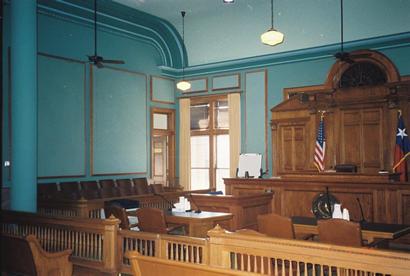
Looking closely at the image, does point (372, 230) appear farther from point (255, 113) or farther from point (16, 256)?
point (255, 113)

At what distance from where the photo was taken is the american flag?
9762mm

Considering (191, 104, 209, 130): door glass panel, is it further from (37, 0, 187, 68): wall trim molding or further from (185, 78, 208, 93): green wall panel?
(37, 0, 187, 68): wall trim molding

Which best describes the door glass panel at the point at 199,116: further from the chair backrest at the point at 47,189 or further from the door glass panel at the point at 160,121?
the chair backrest at the point at 47,189

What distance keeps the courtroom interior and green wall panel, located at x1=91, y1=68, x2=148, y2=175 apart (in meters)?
0.04

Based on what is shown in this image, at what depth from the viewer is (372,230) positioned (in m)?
5.02

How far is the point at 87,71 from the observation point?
10531 mm

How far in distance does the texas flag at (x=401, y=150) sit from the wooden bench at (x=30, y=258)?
6794 mm

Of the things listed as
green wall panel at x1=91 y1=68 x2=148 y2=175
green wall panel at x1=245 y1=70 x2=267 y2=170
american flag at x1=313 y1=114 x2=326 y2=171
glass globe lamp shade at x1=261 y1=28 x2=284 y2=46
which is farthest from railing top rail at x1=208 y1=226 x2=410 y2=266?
green wall panel at x1=245 y1=70 x2=267 y2=170

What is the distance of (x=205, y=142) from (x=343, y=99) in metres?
4.16

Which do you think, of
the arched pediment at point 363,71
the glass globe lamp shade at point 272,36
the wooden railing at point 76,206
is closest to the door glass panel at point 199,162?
the arched pediment at point 363,71

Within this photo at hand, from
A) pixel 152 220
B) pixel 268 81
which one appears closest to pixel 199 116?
pixel 268 81

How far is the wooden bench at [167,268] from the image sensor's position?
277 centimetres

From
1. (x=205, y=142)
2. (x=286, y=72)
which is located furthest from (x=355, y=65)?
(x=205, y=142)

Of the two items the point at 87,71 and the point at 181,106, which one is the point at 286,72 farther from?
the point at 87,71
